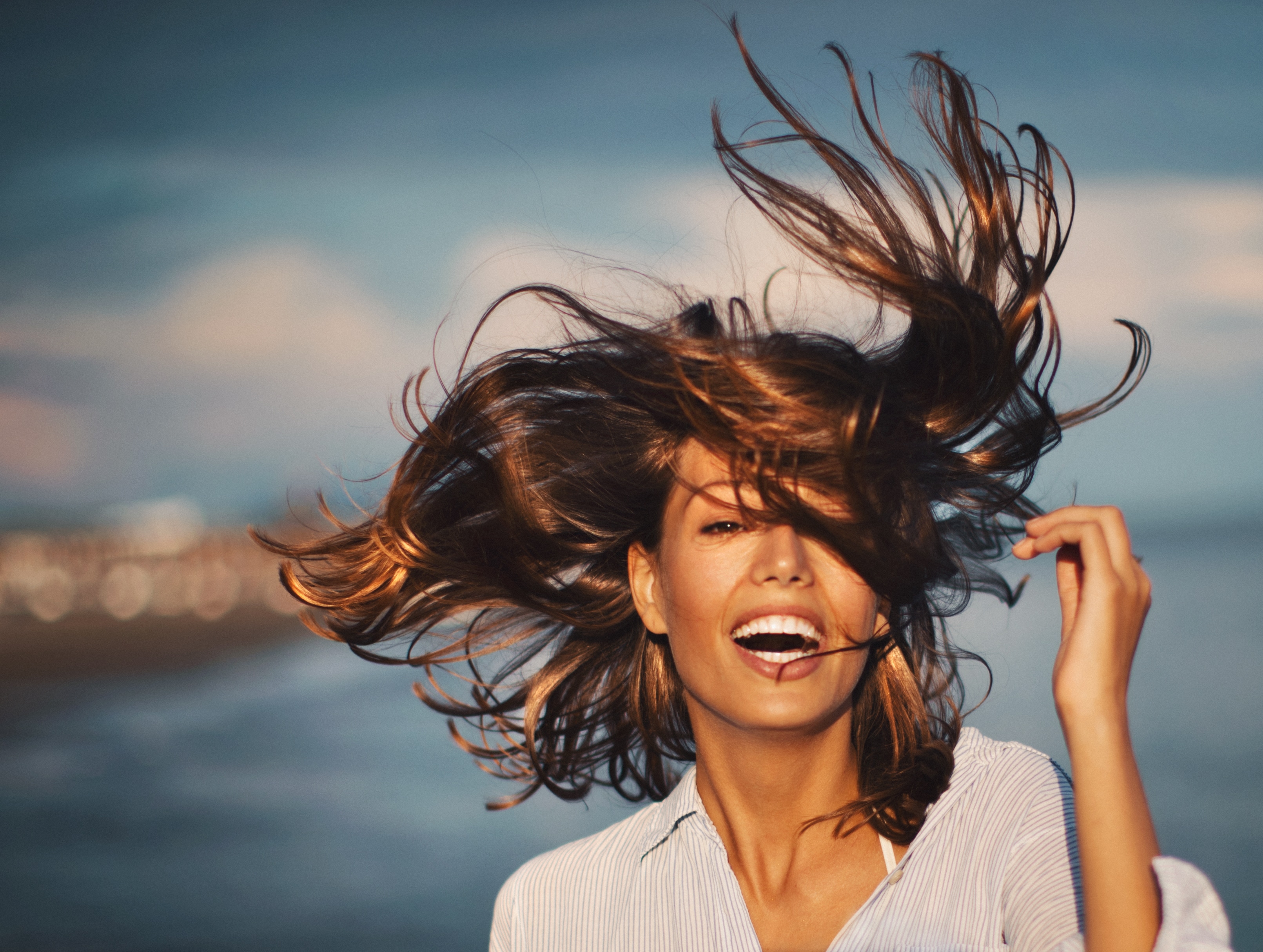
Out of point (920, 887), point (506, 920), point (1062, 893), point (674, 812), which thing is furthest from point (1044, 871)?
point (506, 920)

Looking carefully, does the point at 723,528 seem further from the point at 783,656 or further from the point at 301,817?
the point at 301,817

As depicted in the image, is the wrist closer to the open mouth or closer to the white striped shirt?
the white striped shirt

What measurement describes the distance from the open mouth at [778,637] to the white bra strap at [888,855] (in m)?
0.51

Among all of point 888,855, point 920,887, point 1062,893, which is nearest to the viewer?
point 1062,893

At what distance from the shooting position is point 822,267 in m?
2.80

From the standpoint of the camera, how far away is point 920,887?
2557 mm

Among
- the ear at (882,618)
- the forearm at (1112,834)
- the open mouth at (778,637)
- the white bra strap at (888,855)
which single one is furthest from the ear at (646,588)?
the forearm at (1112,834)

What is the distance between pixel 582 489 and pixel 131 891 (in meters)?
7.15

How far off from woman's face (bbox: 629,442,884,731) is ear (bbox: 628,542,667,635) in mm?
213

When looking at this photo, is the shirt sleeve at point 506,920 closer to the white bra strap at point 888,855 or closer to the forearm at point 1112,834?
the white bra strap at point 888,855

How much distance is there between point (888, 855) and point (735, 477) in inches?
37.7

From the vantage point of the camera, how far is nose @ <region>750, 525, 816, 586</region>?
101 inches

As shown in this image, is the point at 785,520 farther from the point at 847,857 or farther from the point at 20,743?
the point at 20,743

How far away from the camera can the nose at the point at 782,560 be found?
257cm
